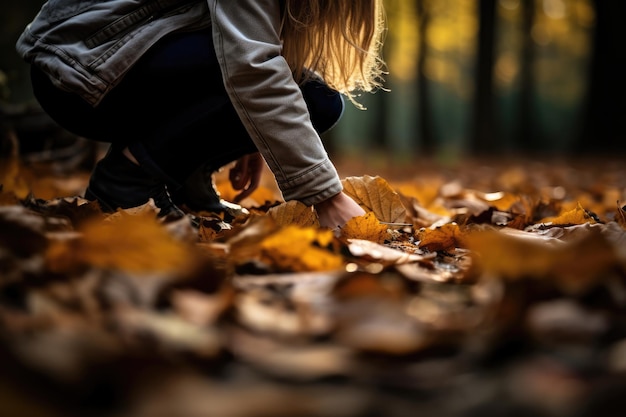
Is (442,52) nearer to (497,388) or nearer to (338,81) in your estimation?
(338,81)

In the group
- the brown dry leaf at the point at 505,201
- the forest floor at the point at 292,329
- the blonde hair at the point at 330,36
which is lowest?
the brown dry leaf at the point at 505,201

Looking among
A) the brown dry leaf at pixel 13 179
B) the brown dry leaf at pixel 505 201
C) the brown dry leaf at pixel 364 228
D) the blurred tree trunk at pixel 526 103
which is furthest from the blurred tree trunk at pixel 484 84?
the brown dry leaf at pixel 364 228

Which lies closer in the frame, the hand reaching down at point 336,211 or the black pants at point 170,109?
the hand reaching down at point 336,211

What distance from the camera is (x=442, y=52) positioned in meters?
18.8

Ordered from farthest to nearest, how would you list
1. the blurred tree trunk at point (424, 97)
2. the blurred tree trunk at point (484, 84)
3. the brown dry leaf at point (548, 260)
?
the blurred tree trunk at point (424, 97)
the blurred tree trunk at point (484, 84)
the brown dry leaf at point (548, 260)

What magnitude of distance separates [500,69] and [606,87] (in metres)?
12.1

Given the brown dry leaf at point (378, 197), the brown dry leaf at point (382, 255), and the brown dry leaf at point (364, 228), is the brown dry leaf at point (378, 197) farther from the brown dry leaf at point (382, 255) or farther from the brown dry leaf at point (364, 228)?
the brown dry leaf at point (382, 255)

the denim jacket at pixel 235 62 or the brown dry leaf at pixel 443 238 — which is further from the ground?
the denim jacket at pixel 235 62

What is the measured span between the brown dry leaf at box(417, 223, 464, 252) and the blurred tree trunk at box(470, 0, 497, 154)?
30.2 ft

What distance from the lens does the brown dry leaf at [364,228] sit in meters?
1.35

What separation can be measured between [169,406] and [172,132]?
1240 millimetres

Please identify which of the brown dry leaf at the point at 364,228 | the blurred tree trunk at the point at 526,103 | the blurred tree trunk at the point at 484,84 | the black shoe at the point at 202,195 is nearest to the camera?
the brown dry leaf at the point at 364,228

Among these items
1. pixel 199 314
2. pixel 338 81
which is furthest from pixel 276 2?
pixel 199 314

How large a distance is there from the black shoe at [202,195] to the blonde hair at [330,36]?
0.43 m
